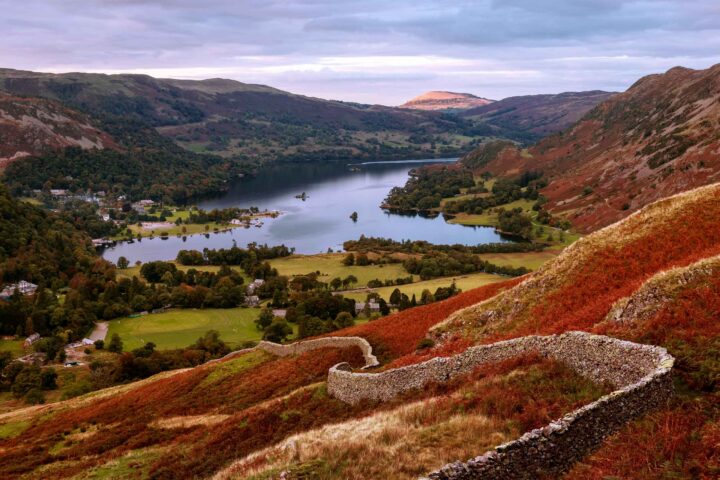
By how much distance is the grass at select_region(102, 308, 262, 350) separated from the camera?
4355 inches

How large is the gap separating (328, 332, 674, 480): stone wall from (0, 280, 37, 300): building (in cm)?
14362

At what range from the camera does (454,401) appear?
21.1 meters

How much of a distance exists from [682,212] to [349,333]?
93.8ft

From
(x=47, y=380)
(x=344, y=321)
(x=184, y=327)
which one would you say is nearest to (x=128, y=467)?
(x=47, y=380)

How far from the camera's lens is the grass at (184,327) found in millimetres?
110625

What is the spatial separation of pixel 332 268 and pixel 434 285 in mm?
38677

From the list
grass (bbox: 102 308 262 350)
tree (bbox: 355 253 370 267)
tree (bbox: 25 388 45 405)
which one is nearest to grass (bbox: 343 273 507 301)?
tree (bbox: 355 253 370 267)

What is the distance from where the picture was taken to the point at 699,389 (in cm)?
1717

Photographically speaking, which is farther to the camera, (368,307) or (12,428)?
(368,307)

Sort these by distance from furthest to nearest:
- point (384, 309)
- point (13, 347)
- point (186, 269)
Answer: point (186, 269) < point (384, 309) < point (13, 347)

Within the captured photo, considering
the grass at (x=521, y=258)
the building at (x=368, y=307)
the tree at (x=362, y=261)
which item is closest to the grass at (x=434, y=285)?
the building at (x=368, y=307)

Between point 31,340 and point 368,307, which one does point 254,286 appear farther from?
point 31,340

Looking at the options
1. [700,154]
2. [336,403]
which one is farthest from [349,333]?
[700,154]

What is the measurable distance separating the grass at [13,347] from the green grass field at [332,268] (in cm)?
7275
